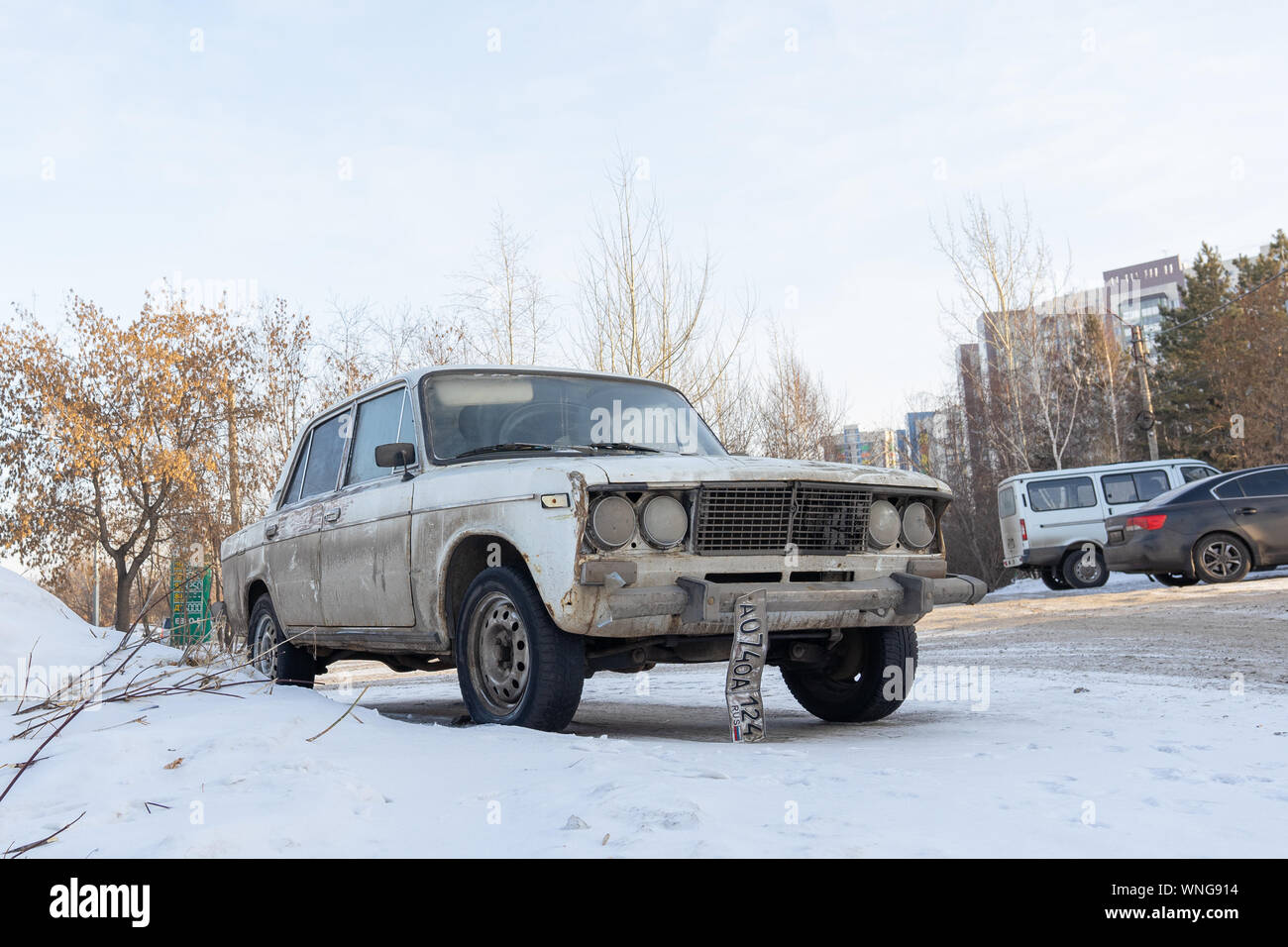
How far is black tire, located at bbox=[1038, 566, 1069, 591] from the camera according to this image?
2045cm

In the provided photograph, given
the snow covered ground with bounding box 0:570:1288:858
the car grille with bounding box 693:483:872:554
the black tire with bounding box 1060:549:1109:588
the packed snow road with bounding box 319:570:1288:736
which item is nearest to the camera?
the snow covered ground with bounding box 0:570:1288:858

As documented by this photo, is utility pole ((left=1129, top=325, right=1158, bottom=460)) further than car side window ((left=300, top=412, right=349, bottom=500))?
Yes

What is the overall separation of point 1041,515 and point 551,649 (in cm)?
1737

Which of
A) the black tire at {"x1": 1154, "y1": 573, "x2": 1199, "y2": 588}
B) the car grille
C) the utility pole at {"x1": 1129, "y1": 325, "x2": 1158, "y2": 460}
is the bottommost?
the black tire at {"x1": 1154, "y1": 573, "x2": 1199, "y2": 588}

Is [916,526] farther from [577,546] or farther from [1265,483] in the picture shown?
[1265,483]

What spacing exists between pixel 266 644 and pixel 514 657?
10.4 feet

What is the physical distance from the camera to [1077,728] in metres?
4.64

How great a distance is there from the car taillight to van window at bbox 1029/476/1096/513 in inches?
164

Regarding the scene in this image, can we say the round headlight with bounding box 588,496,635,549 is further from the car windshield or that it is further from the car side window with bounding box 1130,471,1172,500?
the car side window with bounding box 1130,471,1172,500

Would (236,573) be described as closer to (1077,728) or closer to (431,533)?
(431,533)

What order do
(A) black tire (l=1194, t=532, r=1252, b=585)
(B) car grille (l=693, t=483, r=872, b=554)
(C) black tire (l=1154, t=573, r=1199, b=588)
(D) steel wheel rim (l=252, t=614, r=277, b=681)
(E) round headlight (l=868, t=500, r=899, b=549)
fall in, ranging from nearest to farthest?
(B) car grille (l=693, t=483, r=872, b=554) < (E) round headlight (l=868, t=500, r=899, b=549) < (D) steel wheel rim (l=252, t=614, r=277, b=681) < (A) black tire (l=1194, t=532, r=1252, b=585) < (C) black tire (l=1154, t=573, r=1199, b=588)

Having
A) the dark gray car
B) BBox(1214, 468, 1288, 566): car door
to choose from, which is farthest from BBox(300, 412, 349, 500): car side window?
BBox(1214, 468, 1288, 566): car door

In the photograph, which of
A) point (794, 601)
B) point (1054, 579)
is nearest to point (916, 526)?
point (794, 601)
